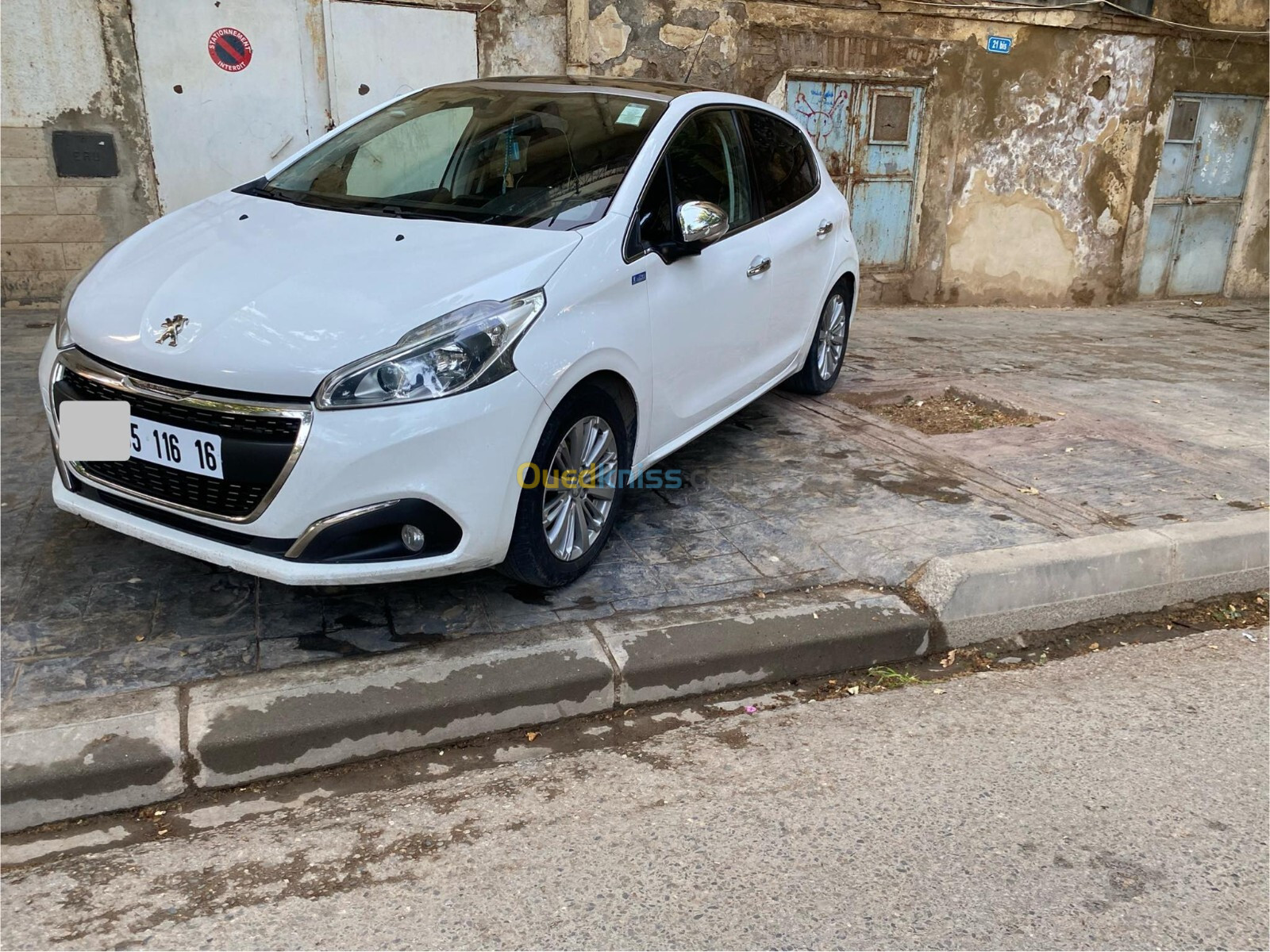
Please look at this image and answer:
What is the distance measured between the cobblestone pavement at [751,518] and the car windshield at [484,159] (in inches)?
54.4

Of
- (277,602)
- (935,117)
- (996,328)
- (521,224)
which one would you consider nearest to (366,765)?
(277,602)

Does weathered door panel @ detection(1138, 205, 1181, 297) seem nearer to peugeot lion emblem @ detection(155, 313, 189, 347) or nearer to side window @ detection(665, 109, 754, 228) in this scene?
side window @ detection(665, 109, 754, 228)

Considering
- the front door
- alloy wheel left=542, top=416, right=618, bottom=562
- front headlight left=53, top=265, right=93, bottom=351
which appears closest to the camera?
front headlight left=53, top=265, right=93, bottom=351

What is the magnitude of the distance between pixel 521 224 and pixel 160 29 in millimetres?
5375

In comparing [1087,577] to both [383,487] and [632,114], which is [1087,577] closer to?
[632,114]

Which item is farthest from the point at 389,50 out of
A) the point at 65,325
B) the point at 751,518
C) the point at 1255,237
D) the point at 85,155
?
the point at 1255,237

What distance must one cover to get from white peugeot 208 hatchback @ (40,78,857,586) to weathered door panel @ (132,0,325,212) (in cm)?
375

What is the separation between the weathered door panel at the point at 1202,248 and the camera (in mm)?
11430

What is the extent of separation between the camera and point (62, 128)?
23.6 feet

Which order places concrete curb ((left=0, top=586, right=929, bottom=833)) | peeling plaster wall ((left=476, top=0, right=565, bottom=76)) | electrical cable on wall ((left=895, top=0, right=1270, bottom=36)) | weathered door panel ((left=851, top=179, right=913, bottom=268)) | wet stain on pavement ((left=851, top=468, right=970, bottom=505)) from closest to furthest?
concrete curb ((left=0, top=586, right=929, bottom=833)), wet stain on pavement ((left=851, top=468, right=970, bottom=505)), peeling plaster wall ((left=476, top=0, right=565, bottom=76)), electrical cable on wall ((left=895, top=0, right=1270, bottom=36)), weathered door panel ((left=851, top=179, right=913, bottom=268))

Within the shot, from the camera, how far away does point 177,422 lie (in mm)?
2869

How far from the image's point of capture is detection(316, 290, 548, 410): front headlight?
9.21ft

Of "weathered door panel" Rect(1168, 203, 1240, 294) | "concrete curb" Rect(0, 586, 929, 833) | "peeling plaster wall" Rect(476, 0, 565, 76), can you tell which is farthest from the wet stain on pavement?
"weathered door panel" Rect(1168, 203, 1240, 294)

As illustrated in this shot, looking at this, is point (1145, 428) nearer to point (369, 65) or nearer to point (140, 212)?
point (369, 65)
